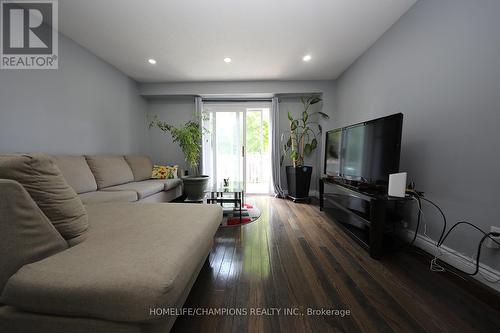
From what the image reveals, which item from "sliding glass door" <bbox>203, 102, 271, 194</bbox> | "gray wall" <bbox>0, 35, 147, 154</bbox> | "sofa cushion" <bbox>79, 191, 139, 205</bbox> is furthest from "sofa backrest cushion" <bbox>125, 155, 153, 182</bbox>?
"sliding glass door" <bbox>203, 102, 271, 194</bbox>

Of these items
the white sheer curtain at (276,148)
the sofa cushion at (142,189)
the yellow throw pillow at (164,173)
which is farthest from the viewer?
the white sheer curtain at (276,148)

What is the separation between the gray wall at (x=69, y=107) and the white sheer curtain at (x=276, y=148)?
2944 mm

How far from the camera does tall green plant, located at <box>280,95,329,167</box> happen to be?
143 inches

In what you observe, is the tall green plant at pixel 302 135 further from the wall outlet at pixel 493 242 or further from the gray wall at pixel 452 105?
the wall outlet at pixel 493 242

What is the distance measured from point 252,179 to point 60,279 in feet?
12.4

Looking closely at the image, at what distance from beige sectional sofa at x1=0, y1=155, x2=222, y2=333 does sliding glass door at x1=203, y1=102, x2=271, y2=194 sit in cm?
307

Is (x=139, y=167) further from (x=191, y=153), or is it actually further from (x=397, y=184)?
(x=397, y=184)

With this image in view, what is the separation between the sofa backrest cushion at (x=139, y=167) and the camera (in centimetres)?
310

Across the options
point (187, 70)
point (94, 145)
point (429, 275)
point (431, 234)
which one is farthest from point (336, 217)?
point (94, 145)

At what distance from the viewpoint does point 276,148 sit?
3.94m

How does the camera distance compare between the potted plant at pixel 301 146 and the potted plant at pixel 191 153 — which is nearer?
the potted plant at pixel 191 153

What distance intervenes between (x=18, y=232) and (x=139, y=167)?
2711 millimetres

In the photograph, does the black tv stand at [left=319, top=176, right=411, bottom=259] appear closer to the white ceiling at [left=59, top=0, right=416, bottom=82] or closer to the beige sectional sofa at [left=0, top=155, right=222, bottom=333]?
the beige sectional sofa at [left=0, top=155, right=222, bottom=333]

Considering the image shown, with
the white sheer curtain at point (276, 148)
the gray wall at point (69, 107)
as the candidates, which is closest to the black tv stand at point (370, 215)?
the white sheer curtain at point (276, 148)
